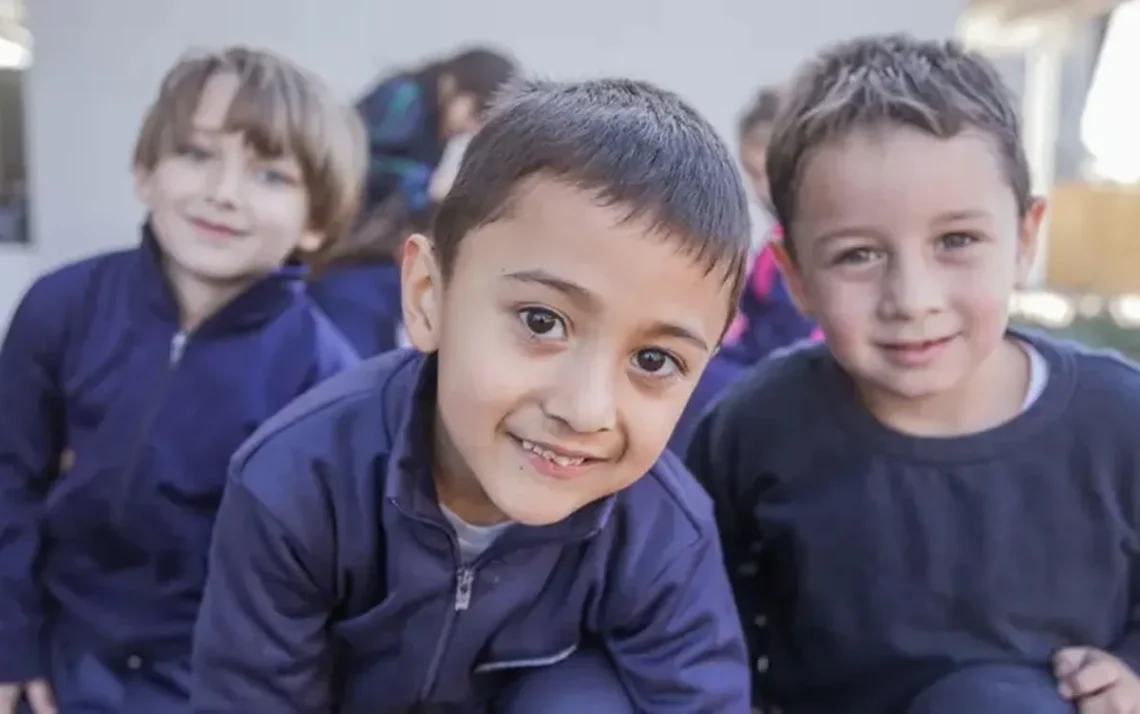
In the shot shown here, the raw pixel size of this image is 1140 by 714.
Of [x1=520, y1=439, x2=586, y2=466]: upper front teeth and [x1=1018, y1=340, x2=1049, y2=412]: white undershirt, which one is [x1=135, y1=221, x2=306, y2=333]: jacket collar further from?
[x1=1018, y1=340, x2=1049, y2=412]: white undershirt

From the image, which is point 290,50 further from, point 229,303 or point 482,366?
point 482,366

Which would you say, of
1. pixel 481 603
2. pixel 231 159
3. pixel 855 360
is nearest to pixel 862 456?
pixel 855 360

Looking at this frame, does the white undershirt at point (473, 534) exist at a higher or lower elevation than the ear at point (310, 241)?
lower

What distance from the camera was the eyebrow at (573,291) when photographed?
34.0 inches

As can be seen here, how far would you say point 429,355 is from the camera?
1.05 meters

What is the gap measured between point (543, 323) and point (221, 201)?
0.58 meters

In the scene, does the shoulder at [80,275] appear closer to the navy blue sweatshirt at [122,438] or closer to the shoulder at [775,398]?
the navy blue sweatshirt at [122,438]

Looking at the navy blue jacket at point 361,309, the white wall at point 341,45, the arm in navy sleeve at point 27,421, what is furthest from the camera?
the white wall at point 341,45

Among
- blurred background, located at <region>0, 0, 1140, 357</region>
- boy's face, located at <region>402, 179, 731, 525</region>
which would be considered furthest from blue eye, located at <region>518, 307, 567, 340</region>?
blurred background, located at <region>0, 0, 1140, 357</region>

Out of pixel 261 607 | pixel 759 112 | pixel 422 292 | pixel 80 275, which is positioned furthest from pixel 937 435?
pixel 759 112

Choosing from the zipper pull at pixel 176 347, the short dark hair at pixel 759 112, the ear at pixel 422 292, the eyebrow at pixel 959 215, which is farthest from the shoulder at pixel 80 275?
the short dark hair at pixel 759 112

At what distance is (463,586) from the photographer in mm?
1036

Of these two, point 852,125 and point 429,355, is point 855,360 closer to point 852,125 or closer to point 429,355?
point 852,125

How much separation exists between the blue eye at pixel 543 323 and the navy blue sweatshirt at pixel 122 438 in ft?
1.73
